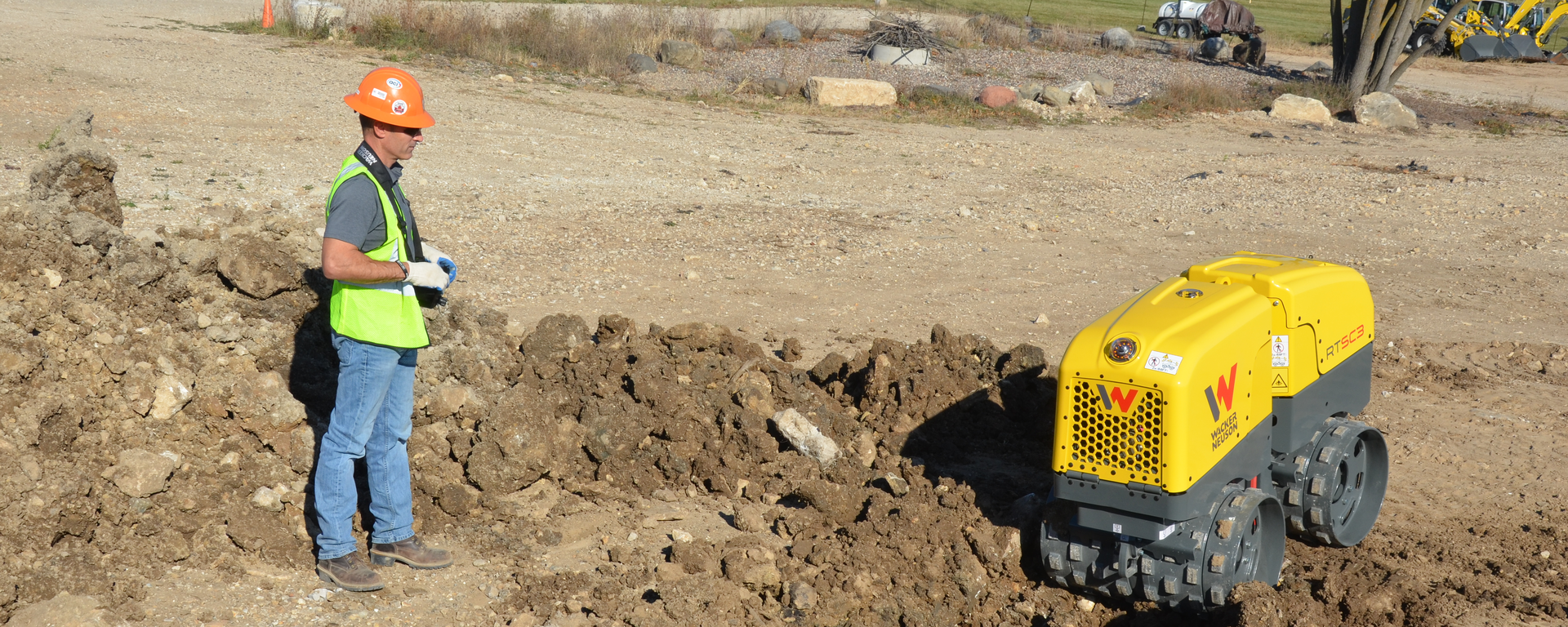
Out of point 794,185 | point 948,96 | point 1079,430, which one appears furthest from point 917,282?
point 948,96

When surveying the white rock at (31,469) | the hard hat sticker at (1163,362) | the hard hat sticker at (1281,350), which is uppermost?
the hard hat sticker at (1163,362)

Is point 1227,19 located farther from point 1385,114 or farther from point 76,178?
point 76,178

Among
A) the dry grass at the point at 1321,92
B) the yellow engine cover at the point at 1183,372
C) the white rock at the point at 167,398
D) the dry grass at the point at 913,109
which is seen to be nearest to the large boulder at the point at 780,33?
the dry grass at the point at 913,109

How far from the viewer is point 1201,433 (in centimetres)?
353

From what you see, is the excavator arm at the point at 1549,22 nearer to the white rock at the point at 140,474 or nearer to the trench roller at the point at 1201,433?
the trench roller at the point at 1201,433

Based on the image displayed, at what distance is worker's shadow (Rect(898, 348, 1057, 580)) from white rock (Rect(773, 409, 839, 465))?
0.45 m

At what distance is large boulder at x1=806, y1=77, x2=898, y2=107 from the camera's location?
1725cm

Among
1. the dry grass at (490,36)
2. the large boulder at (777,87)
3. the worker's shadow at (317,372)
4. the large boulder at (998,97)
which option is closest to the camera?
the worker's shadow at (317,372)

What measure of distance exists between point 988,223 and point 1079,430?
278 inches

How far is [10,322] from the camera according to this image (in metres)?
4.46

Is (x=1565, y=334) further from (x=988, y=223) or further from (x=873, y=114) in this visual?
(x=873, y=114)

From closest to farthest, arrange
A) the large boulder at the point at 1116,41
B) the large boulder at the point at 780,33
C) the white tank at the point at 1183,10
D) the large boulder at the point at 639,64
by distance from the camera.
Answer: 1. the large boulder at the point at 639,64
2. the large boulder at the point at 780,33
3. the large boulder at the point at 1116,41
4. the white tank at the point at 1183,10

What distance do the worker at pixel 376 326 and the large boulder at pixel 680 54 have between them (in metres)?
16.7

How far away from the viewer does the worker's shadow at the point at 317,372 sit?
475cm
